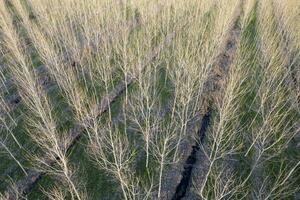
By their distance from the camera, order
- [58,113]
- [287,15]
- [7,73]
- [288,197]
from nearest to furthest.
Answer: [288,197]
[58,113]
[287,15]
[7,73]

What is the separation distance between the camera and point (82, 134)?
75.9 feet

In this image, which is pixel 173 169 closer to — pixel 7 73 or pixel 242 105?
pixel 242 105

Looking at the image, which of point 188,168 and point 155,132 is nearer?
point 188,168

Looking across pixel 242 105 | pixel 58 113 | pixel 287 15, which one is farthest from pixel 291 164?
pixel 58 113

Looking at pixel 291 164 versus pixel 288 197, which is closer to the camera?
pixel 288 197

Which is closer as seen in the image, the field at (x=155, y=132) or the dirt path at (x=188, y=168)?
the field at (x=155, y=132)

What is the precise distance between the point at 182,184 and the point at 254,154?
5.62 metres

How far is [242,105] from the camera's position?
25.7 meters

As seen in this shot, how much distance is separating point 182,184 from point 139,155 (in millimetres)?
3694

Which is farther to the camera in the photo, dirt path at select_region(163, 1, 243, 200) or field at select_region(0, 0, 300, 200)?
dirt path at select_region(163, 1, 243, 200)

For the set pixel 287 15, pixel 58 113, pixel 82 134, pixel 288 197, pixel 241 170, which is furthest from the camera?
pixel 287 15

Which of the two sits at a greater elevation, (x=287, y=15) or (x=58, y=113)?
(x=287, y=15)

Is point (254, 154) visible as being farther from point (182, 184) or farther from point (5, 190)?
point (5, 190)

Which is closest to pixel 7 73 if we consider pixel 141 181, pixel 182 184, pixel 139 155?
pixel 139 155
